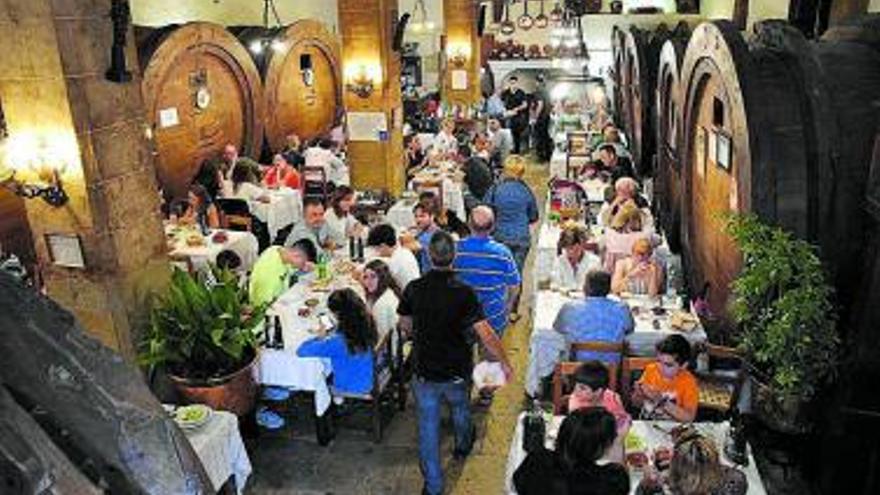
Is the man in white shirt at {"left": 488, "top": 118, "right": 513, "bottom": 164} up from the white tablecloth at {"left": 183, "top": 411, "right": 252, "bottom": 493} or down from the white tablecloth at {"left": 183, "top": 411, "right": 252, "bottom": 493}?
up

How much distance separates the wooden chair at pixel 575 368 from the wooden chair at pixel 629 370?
0.06 m

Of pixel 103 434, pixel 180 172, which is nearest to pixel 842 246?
pixel 103 434

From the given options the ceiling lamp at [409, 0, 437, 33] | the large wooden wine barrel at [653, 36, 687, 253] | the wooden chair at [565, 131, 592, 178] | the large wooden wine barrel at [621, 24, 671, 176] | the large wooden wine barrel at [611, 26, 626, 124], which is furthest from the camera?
the ceiling lamp at [409, 0, 437, 33]

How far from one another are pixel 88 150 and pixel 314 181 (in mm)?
6257

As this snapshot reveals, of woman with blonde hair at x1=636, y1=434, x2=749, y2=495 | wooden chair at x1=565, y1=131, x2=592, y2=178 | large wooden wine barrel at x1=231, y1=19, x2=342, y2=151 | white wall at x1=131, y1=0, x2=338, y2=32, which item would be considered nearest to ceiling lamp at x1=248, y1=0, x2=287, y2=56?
large wooden wine barrel at x1=231, y1=19, x2=342, y2=151

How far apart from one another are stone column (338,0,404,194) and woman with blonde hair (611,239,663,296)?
543 cm

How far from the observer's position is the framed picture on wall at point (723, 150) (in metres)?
5.50

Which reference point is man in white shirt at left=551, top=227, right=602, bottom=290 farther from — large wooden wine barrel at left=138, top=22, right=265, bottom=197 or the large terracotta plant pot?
large wooden wine barrel at left=138, top=22, right=265, bottom=197

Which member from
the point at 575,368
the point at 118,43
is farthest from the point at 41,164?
the point at 575,368

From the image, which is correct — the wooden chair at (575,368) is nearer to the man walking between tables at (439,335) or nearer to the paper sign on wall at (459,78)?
the man walking between tables at (439,335)

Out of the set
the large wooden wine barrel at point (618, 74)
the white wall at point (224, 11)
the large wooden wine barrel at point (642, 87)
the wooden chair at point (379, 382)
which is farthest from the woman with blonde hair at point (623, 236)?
the white wall at point (224, 11)

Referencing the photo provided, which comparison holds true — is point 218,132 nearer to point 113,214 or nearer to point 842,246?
point 113,214

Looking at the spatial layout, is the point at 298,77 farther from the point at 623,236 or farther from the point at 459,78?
the point at 623,236

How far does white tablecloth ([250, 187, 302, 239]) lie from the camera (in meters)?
9.96
